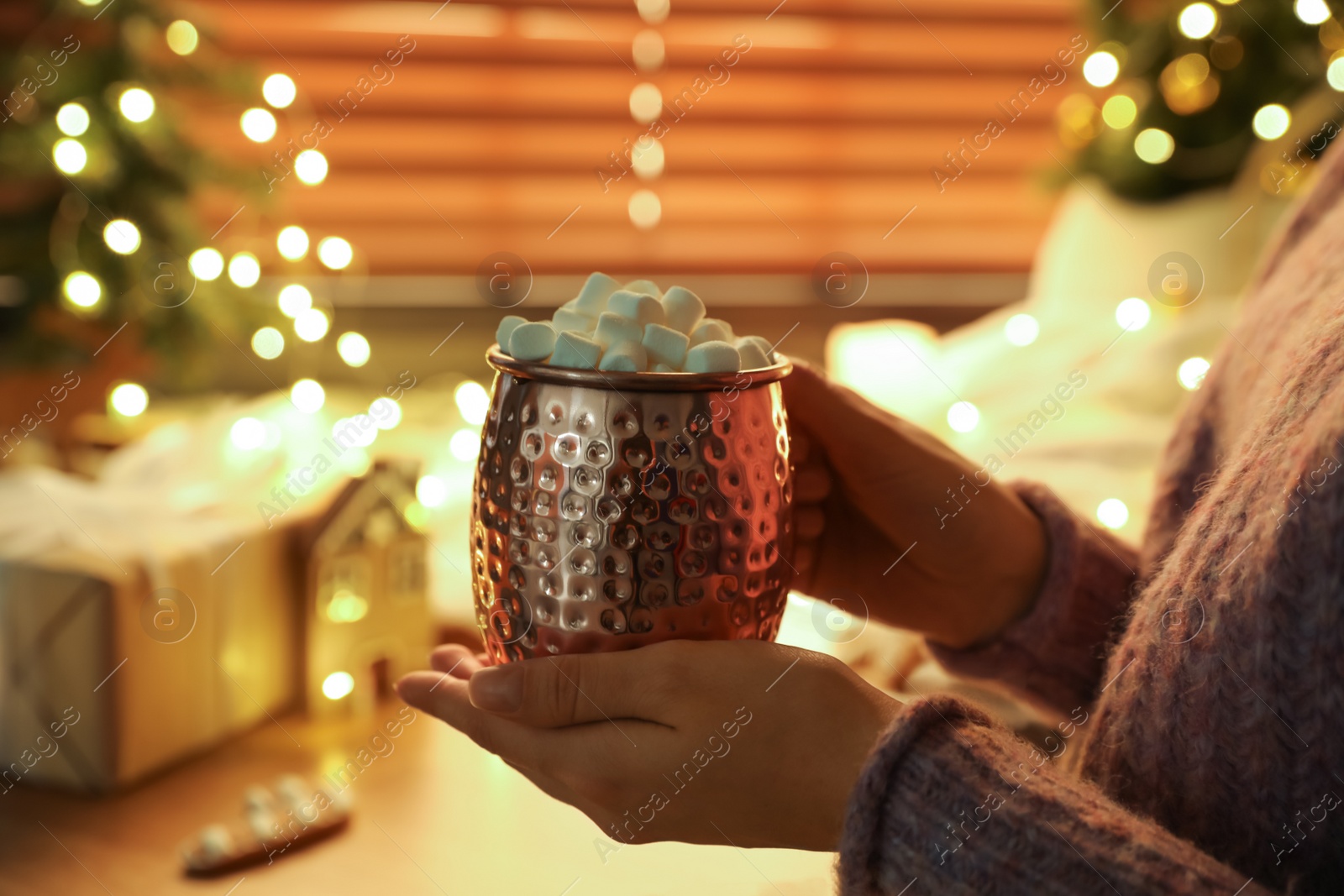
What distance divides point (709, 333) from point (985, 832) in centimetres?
32

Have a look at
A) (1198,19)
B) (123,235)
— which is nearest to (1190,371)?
(1198,19)

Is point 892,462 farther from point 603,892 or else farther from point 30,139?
point 30,139

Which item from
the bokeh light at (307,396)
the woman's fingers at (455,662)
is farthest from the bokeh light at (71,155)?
the woman's fingers at (455,662)

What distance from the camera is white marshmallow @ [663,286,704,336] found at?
26.9 inches

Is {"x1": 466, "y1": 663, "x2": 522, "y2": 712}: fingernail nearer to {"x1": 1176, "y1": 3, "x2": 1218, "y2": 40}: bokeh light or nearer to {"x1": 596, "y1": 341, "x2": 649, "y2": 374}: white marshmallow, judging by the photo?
{"x1": 596, "y1": 341, "x2": 649, "y2": 374}: white marshmallow

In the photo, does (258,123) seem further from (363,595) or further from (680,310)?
(680,310)

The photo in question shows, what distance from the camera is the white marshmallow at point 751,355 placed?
651mm

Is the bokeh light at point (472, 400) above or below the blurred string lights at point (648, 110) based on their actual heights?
below

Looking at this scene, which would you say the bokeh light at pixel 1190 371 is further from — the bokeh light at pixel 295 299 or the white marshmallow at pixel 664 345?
the bokeh light at pixel 295 299

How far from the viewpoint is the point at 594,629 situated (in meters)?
0.63

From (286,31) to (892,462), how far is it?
174 centimetres

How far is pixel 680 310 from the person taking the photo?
0.68m

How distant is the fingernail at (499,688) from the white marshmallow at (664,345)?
191 millimetres

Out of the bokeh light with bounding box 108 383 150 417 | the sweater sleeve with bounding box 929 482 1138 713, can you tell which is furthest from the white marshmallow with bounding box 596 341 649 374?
the bokeh light with bounding box 108 383 150 417
